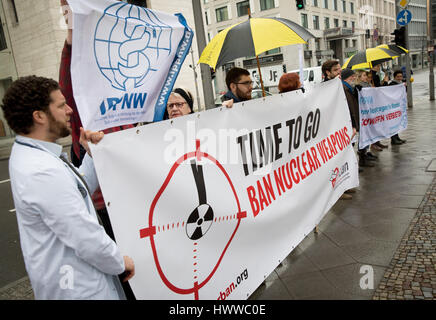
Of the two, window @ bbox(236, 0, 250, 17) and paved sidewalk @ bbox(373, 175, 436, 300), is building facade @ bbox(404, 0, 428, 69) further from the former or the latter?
paved sidewalk @ bbox(373, 175, 436, 300)

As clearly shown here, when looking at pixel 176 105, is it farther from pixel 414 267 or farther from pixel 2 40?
pixel 2 40

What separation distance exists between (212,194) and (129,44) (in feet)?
3.40

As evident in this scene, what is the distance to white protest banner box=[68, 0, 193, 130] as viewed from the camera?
173cm

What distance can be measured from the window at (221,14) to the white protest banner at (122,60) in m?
44.2

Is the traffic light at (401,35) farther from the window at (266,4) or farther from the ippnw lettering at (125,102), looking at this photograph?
the window at (266,4)

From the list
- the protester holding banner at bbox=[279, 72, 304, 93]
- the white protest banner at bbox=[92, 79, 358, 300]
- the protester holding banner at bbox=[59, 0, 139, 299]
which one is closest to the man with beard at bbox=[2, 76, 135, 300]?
the white protest banner at bbox=[92, 79, 358, 300]

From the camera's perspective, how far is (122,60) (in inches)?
75.8

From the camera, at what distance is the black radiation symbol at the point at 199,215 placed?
2.02m

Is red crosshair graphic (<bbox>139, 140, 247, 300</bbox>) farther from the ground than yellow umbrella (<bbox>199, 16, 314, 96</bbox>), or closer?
closer

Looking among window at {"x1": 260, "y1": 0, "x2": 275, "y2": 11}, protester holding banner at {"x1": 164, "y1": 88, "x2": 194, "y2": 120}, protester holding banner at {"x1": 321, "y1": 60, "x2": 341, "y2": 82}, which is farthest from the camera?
window at {"x1": 260, "y1": 0, "x2": 275, "y2": 11}

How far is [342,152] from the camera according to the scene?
4.24 meters

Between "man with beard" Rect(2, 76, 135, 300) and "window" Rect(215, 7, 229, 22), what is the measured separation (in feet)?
148

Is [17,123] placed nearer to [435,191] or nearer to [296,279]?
[296,279]
